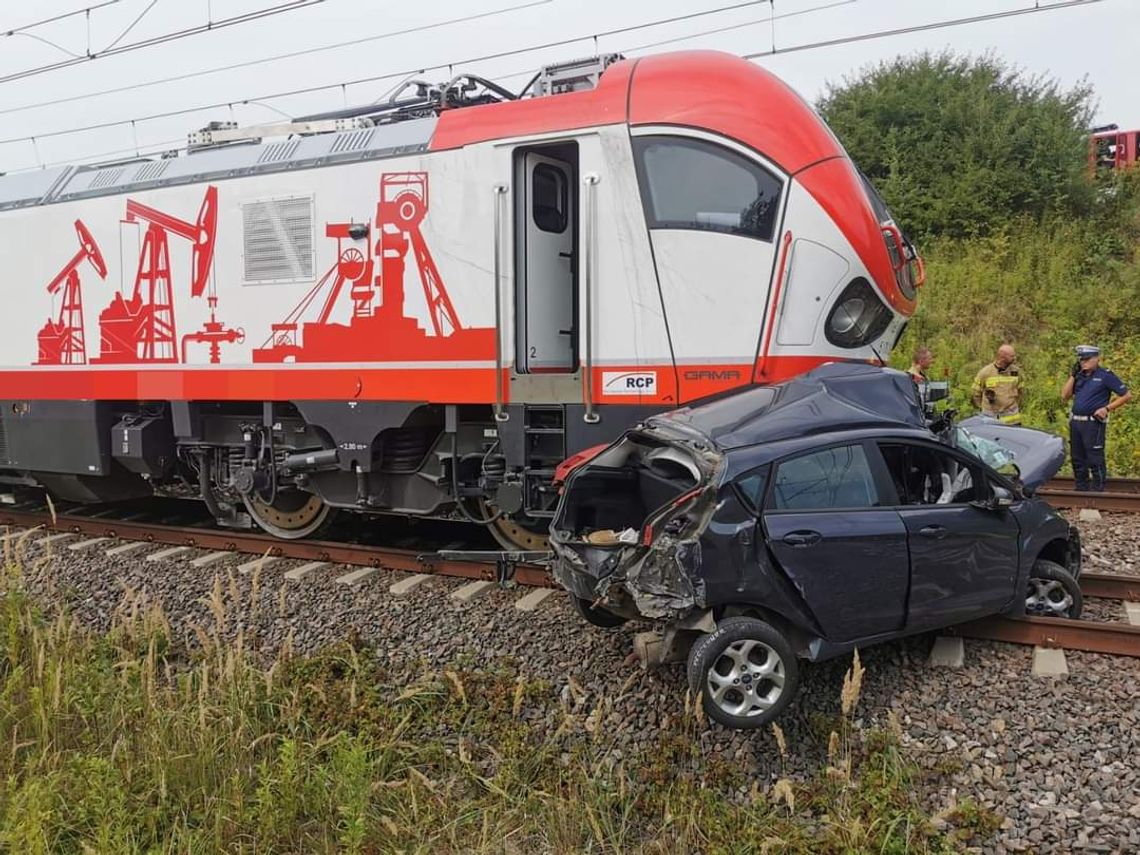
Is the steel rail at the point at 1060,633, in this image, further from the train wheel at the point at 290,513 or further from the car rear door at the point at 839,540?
the train wheel at the point at 290,513

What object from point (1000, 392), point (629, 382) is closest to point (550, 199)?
point (629, 382)

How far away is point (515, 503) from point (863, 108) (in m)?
16.6

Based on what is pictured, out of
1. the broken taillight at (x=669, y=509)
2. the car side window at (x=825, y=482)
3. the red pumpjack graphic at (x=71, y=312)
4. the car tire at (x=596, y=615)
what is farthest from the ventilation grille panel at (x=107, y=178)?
the car side window at (x=825, y=482)

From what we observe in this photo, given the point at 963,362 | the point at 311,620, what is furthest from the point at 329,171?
the point at 963,362

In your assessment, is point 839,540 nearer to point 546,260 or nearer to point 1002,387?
point 546,260

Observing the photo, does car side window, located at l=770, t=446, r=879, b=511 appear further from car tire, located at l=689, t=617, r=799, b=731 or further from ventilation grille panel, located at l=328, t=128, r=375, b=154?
ventilation grille panel, located at l=328, t=128, r=375, b=154

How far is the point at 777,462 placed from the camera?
4910mm

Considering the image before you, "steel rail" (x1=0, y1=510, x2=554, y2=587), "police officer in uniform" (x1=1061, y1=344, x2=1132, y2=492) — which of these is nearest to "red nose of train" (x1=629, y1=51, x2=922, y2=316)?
"steel rail" (x1=0, y1=510, x2=554, y2=587)

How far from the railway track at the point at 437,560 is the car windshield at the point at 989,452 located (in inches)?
41.9

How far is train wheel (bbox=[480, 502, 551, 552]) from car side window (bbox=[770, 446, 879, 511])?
105 inches

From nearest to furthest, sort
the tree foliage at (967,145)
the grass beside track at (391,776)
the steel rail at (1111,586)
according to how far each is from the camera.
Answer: the grass beside track at (391,776), the steel rail at (1111,586), the tree foliage at (967,145)

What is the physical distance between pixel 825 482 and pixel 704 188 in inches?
90.9

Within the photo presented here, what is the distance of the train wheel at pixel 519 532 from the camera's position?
23.7 ft

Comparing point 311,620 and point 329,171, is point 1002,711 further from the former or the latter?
point 329,171
